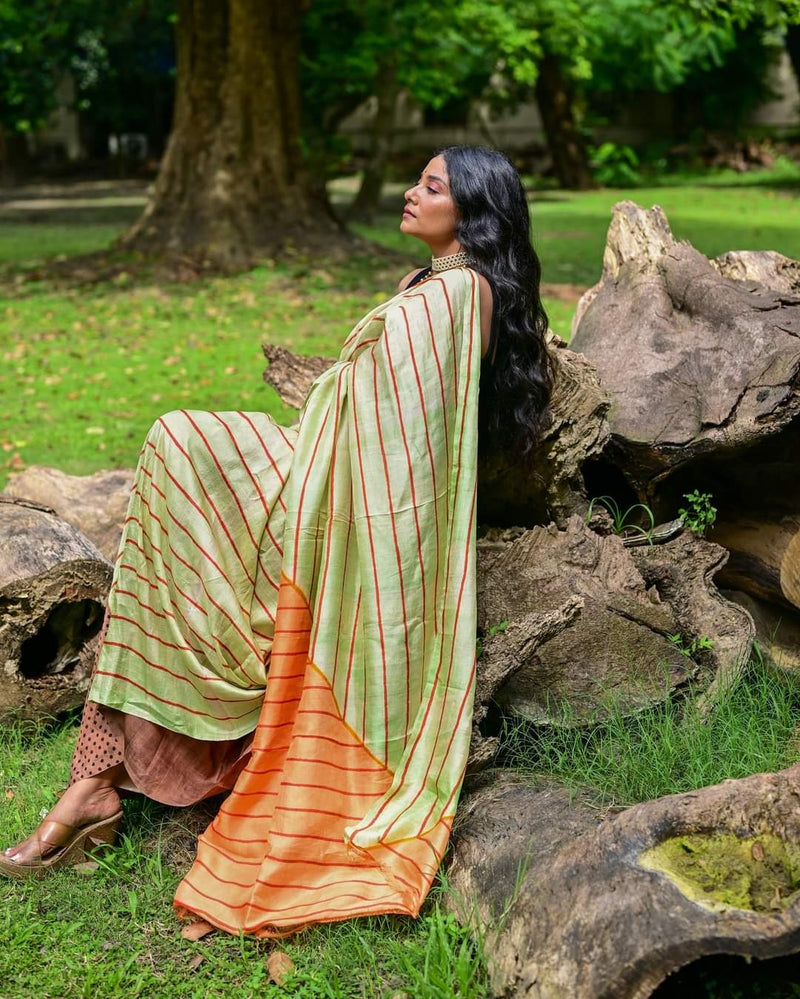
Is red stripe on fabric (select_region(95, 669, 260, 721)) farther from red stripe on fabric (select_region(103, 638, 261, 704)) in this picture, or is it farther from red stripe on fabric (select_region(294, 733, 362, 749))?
red stripe on fabric (select_region(294, 733, 362, 749))

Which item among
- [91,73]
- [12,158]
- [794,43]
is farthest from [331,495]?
[91,73]

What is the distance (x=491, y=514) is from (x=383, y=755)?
45.1 inches

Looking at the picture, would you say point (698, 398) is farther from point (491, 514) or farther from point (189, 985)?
point (189, 985)

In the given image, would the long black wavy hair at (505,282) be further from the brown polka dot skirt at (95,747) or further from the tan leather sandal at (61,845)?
the tan leather sandal at (61,845)

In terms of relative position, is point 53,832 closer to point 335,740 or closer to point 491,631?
point 335,740

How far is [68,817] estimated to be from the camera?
3.28m

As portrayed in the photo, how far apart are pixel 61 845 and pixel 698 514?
228 cm

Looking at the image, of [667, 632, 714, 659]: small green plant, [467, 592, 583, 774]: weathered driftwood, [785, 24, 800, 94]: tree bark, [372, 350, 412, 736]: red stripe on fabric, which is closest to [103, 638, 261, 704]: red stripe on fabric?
[372, 350, 412, 736]: red stripe on fabric

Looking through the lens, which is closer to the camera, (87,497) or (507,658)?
(507,658)

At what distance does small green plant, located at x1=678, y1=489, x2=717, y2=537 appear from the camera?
12.6 ft

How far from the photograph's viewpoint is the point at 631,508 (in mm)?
4008

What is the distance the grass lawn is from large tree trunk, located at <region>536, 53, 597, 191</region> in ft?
9.36

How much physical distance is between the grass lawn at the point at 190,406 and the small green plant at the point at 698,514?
1.81 ft

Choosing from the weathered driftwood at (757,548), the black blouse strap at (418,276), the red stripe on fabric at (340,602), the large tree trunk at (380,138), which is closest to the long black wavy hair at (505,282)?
A: the black blouse strap at (418,276)
